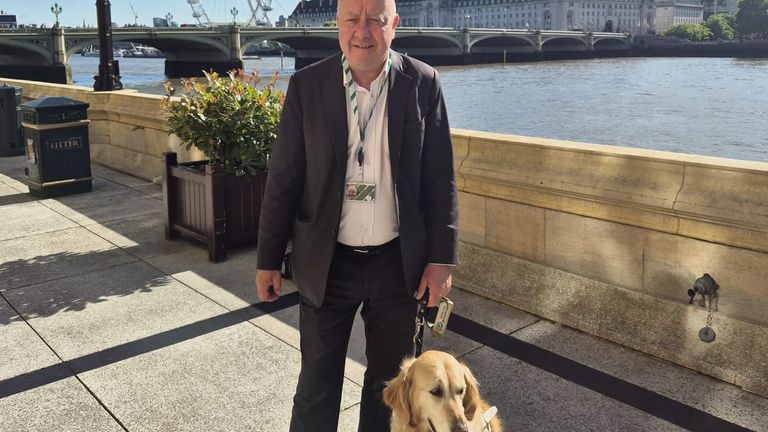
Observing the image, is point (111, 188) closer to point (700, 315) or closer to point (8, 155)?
point (8, 155)

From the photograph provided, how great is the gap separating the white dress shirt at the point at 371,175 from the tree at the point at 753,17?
457 feet

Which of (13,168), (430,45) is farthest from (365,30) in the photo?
(430,45)

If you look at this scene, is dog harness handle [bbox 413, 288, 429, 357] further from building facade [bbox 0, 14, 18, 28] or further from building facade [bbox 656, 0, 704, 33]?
building facade [bbox 656, 0, 704, 33]

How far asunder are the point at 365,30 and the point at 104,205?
672 centimetres

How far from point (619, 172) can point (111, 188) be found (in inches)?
273

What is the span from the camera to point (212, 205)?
6051 mm

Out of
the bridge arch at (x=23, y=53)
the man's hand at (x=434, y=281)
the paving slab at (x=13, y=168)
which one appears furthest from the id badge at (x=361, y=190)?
the bridge arch at (x=23, y=53)

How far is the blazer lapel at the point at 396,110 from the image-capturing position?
2445 mm

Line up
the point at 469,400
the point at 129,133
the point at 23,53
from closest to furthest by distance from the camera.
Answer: the point at 469,400 < the point at 129,133 < the point at 23,53

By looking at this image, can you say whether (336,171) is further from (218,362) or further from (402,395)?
(218,362)

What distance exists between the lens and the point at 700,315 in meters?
3.93

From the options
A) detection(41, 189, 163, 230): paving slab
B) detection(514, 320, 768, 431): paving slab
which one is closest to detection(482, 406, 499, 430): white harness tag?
detection(514, 320, 768, 431): paving slab

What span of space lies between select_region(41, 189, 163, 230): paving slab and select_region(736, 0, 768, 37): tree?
5335 inches

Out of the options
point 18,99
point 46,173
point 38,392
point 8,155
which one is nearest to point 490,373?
point 38,392
